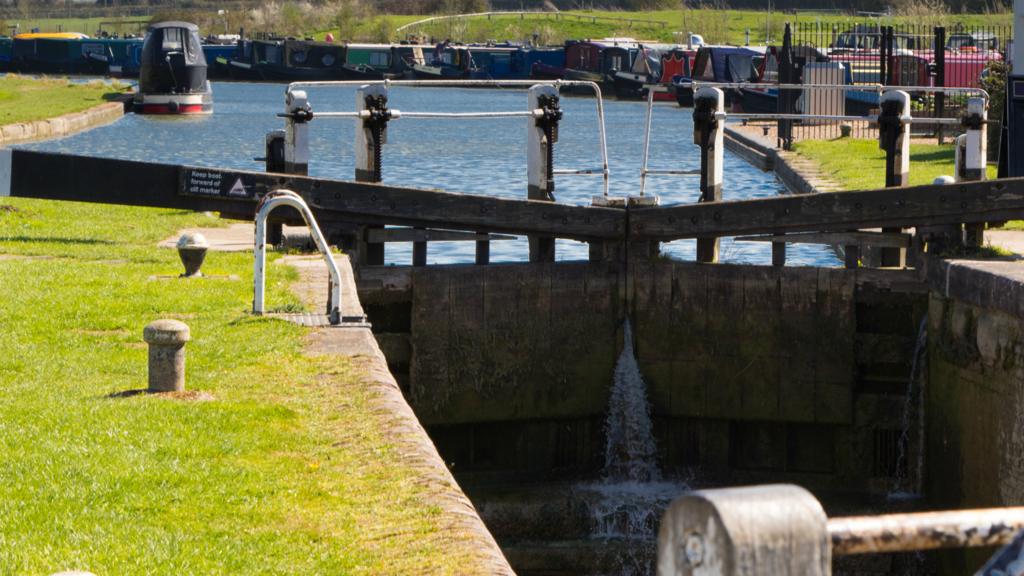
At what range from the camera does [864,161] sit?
24.5 meters

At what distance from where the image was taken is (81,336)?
9.73 metres

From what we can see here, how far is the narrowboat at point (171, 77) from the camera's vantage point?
5344cm

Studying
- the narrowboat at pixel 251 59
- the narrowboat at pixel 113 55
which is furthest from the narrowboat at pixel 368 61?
Result: the narrowboat at pixel 113 55

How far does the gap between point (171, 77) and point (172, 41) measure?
3.83 feet

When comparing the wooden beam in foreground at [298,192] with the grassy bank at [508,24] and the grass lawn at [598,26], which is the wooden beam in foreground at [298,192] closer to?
the grassy bank at [508,24]

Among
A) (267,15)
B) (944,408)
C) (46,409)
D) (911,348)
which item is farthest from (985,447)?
(267,15)

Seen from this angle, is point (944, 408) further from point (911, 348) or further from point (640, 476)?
point (640, 476)

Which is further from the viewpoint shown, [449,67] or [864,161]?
[449,67]

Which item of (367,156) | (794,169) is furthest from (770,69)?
(367,156)

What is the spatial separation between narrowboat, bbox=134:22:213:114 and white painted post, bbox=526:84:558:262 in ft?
131

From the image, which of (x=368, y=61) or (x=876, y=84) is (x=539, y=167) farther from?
(x=368, y=61)

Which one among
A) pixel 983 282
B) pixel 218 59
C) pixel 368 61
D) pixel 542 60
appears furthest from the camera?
pixel 218 59

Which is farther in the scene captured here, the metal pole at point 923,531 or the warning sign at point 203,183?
the warning sign at point 203,183

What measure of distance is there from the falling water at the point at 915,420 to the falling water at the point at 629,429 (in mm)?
1927
